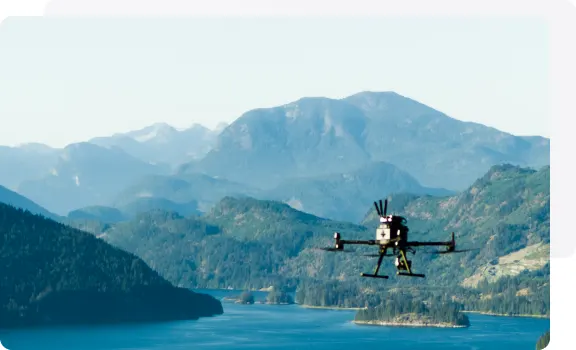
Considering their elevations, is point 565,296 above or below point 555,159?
below

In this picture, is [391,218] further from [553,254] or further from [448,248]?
[553,254]

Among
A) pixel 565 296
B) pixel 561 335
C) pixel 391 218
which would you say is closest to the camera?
pixel 391 218

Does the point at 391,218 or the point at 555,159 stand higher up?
the point at 555,159

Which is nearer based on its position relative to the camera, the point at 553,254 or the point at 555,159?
the point at 555,159

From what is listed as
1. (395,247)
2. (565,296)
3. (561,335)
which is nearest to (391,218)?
(395,247)

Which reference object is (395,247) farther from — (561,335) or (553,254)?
(553,254)

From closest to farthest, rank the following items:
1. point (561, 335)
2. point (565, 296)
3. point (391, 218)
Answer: point (391, 218) → point (561, 335) → point (565, 296)

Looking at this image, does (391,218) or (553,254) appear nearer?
(391,218)

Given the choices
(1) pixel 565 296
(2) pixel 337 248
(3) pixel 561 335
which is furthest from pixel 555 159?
(2) pixel 337 248

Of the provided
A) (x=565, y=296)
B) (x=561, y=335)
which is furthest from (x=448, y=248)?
(x=565, y=296)
